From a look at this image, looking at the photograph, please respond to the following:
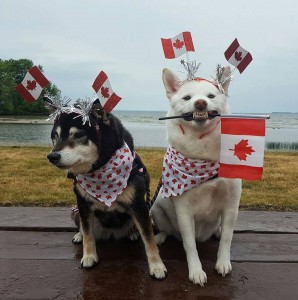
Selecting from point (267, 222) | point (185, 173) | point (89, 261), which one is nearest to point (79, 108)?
point (185, 173)

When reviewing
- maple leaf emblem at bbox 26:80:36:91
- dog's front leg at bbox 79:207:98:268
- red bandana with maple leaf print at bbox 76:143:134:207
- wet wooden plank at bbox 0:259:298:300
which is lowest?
wet wooden plank at bbox 0:259:298:300

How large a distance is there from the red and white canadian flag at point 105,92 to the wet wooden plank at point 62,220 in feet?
4.41

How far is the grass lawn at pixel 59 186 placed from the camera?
4.10 m

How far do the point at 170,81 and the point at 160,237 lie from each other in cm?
120

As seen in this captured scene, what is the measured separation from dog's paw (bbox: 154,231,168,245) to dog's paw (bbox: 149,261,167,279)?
495mm

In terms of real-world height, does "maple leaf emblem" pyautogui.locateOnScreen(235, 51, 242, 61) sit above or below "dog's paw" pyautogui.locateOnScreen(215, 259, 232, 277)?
above

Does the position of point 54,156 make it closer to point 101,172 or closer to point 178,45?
point 101,172

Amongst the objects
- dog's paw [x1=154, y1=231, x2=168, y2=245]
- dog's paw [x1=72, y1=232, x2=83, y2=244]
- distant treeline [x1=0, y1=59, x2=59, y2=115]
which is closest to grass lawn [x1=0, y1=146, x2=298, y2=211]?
dog's paw [x1=72, y1=232, x2=83, y2=244]

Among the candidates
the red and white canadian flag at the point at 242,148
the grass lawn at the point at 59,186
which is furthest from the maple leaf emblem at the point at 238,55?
the grass lawn at the point at 59,186

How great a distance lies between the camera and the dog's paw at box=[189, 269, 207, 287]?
217cm

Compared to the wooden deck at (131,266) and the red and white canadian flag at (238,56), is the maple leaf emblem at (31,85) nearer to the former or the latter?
the wooden deck at (131,266)

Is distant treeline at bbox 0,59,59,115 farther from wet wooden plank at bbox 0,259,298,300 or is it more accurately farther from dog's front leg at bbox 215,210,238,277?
dog's front leg at bbox 215,210,238,277

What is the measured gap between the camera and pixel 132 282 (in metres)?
2.18

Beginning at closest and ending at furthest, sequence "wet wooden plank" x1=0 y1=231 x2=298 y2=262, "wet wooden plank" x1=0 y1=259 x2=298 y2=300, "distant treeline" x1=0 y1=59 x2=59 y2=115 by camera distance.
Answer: "wet wooden plank" x1=0 y1=259 x2=298 y2=300, "wet wooden plank" x1=0 y1=231 x2=298 y2=262, "distant treeline" x1=0 y1=59 x2=59 y2=115
